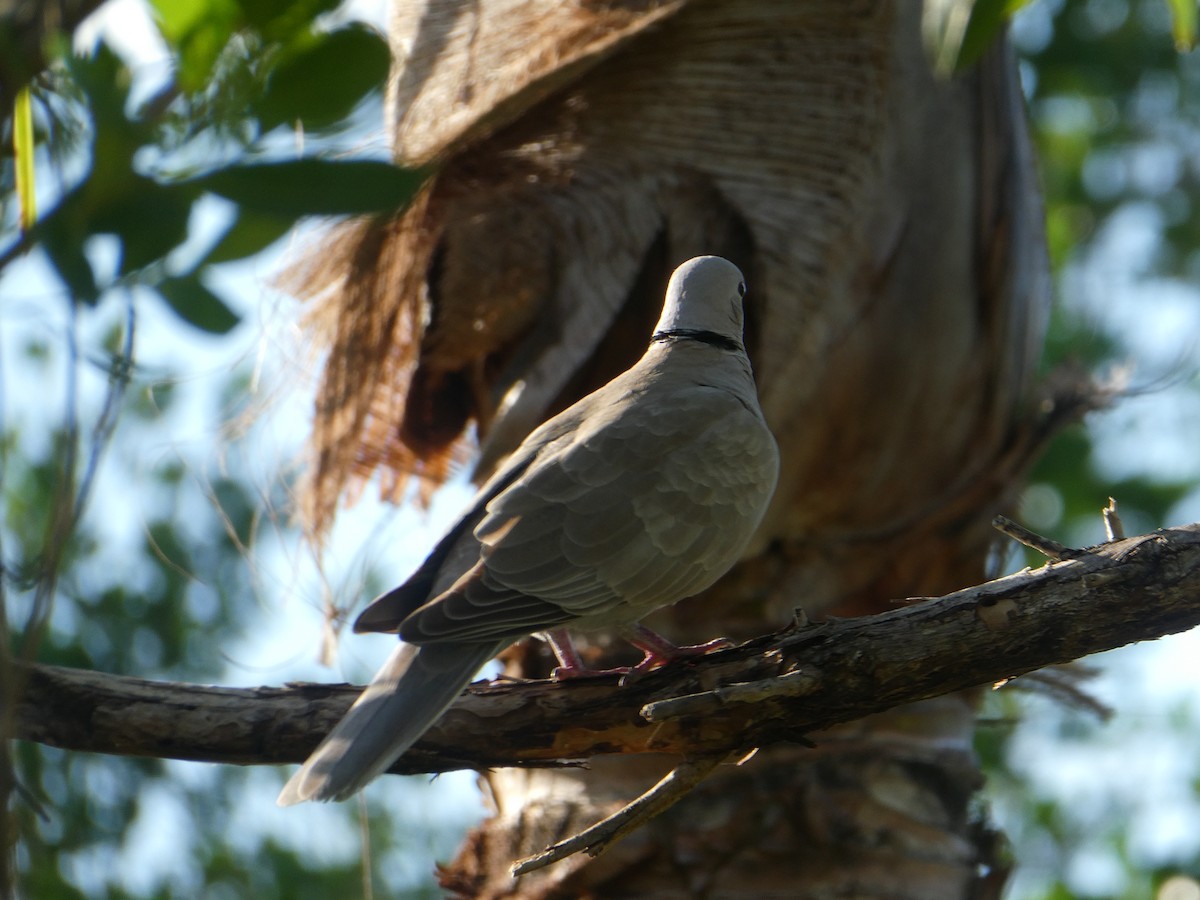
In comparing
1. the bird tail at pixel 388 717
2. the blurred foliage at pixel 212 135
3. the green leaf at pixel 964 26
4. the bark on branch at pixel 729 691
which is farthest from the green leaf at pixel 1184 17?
the bird tail at pixel 388 717

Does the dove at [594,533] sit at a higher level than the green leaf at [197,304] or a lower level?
lower

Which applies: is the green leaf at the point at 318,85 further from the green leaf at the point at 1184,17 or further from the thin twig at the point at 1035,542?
the thin twig at the point at 1035,542

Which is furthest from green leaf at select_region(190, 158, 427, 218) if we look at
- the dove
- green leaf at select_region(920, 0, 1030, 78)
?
the dove

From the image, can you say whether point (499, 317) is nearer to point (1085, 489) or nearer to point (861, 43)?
point (861, 43)

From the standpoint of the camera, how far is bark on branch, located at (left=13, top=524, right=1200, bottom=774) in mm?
2293

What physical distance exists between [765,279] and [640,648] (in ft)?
4.06

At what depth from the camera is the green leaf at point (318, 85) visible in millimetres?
1349

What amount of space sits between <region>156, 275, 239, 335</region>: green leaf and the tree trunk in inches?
92.5

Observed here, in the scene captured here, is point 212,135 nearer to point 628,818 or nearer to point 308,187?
point 308,187

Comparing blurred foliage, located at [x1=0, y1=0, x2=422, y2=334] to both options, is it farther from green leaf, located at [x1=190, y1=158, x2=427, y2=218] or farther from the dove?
the dove

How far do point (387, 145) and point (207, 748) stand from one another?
6.99 ft

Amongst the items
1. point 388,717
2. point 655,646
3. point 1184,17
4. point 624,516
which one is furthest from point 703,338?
point 1184,17

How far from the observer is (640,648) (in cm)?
312

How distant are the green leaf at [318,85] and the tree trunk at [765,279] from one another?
229 cm
